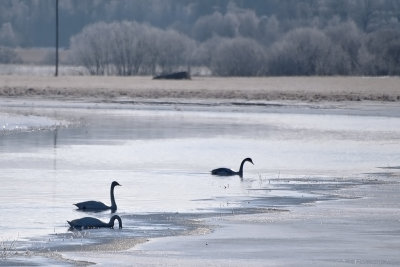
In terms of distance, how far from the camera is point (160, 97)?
4962 centimetres

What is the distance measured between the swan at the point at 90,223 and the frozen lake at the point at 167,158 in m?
0.15

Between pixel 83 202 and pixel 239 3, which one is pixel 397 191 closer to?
pixel 83 202

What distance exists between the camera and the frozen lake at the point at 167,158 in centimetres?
1694

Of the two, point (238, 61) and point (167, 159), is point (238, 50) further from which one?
point (167, 159)

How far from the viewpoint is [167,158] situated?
79.2 feet

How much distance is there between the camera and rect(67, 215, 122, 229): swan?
14766 mm

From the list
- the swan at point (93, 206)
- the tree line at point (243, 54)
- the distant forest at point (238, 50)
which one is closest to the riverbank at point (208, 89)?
the tree line at point (243, 54)

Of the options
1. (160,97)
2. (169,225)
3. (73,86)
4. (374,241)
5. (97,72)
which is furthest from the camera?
(97,72)

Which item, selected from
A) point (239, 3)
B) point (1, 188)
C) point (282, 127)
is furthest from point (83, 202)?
point (239, 3)

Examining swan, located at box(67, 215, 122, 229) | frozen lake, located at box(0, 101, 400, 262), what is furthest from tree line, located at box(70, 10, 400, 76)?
swan, located at box(67, 215, 122, 229)

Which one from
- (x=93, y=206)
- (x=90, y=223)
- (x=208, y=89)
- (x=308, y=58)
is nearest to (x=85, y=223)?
(x=90, y=223)

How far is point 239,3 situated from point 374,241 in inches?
5300

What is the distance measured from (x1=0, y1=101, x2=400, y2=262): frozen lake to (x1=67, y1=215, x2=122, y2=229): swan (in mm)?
153

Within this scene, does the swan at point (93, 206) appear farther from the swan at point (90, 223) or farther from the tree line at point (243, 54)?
the tree line at point (243, 54)
